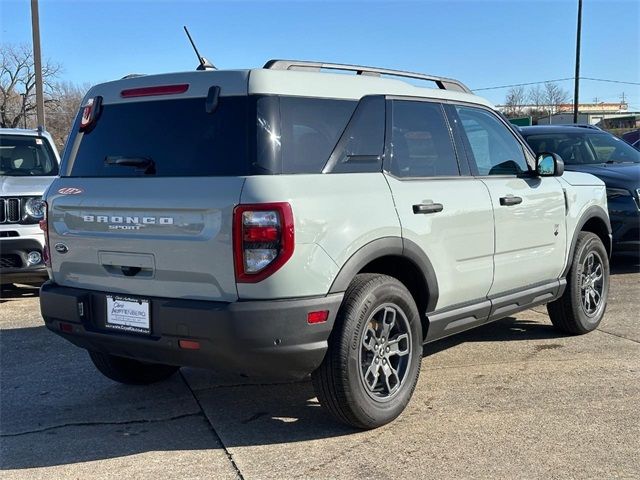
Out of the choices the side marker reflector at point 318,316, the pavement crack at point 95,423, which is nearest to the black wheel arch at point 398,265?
the side marker reflector at point 318,316

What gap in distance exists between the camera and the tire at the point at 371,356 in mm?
3674

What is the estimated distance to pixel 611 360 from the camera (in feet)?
17.3

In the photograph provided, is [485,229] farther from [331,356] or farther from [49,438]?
[49,438]

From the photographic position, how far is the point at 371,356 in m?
3.93

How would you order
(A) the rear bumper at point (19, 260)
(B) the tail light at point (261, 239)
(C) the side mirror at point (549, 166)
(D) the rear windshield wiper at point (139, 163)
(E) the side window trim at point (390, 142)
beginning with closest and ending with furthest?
(B) the tail light at point (261, 239) < (D) the rear windshield wiper at point (139, 163) < (E) the side window trim at point (390, 142) < (C) the side mirror at point (549, 166) < (A) the rear bumper at point (19, 260)

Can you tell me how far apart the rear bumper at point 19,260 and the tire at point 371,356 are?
4.48 m

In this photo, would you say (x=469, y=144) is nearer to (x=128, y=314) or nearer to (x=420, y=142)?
(x=420, y=142)

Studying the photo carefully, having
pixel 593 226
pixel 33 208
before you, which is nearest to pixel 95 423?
pixel 33 208

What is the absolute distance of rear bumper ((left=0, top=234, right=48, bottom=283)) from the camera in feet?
23.3

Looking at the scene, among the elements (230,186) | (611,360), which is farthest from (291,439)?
(611,360)

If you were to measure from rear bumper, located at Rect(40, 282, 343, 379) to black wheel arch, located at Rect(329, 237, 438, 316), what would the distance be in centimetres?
15

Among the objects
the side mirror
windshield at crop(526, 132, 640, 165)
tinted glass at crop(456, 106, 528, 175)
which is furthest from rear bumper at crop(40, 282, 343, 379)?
windshield at crop(526, 132, 640, 165)

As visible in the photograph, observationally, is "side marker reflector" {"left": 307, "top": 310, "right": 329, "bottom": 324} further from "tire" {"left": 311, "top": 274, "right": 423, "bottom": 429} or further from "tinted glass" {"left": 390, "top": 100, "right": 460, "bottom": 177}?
"tinted glass" {"left": 390, "top": 100, "right": 460, "bottom": 177}

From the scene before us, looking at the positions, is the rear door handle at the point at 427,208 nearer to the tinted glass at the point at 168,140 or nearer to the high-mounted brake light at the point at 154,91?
the tinted glass at the point at 168,140
